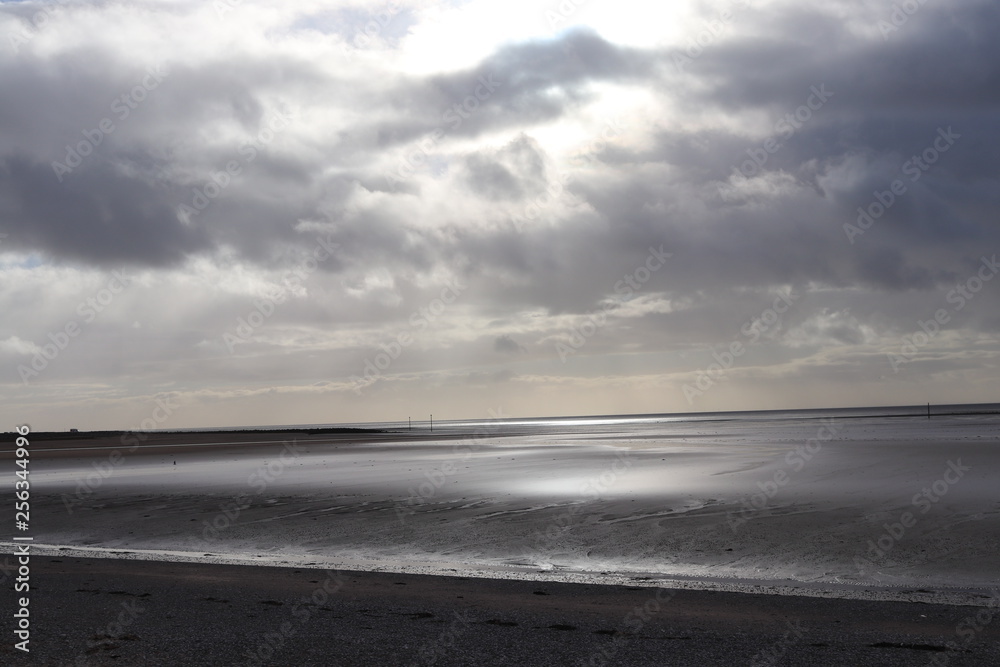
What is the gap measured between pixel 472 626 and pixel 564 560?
5669 millimetres

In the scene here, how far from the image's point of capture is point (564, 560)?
582 inches

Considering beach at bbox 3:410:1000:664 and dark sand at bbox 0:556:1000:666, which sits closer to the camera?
dark sand at bbox 0:556:1000:666

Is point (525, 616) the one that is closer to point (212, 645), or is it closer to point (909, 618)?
point (212, 645)

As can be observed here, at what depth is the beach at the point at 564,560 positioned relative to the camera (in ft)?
29.0

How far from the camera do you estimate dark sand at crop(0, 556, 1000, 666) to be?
26.7 ft

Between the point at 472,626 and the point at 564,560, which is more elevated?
the point at 472,626

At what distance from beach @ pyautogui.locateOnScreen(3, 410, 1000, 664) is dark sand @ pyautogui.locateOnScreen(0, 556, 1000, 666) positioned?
1.9 inches

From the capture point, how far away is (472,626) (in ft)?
30.8

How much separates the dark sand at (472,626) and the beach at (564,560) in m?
0.05

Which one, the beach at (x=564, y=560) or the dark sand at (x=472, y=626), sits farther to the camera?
the beach at (x=564, y=560)

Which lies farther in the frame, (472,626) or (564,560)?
(564,560)

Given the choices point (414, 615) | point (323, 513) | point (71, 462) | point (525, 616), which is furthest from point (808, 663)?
point (71, 462)

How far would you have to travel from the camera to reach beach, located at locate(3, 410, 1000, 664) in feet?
29.0

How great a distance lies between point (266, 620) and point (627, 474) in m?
23.4
